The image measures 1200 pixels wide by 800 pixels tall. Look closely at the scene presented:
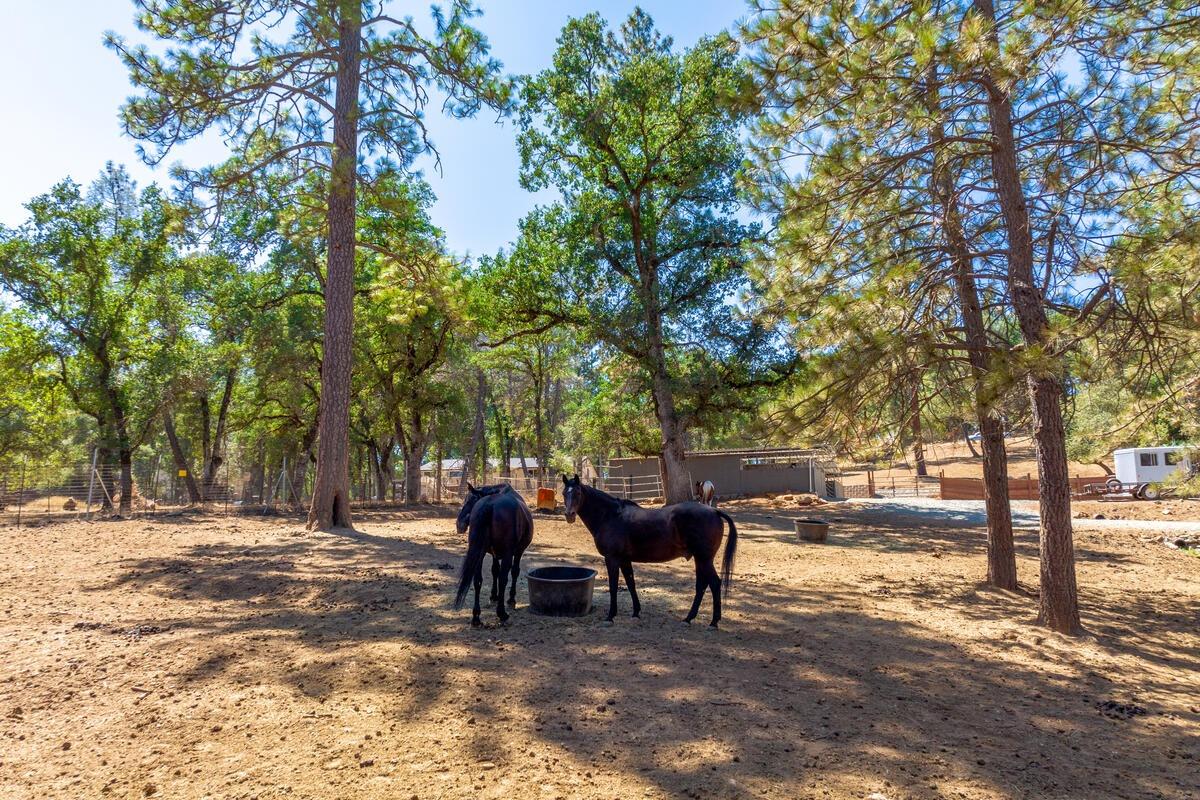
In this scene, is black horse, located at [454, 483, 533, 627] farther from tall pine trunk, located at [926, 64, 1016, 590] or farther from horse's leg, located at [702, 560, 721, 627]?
tall pine trunk, located at [926, 64, 1016, 590]

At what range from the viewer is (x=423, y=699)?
4.33 metres

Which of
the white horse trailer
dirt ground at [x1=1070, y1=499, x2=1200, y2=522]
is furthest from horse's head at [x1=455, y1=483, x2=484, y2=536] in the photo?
the white horse trailer

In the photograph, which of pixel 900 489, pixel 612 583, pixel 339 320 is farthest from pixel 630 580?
pixel 900 489

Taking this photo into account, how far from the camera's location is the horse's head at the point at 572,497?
21.7ft

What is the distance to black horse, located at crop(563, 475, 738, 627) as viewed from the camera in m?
6.61

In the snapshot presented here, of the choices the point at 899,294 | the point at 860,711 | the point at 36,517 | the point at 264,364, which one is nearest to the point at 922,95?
the point at 899,294

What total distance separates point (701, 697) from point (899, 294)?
203 inches

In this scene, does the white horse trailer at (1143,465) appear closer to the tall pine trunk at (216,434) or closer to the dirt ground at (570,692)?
the dirt ground at (570,692)

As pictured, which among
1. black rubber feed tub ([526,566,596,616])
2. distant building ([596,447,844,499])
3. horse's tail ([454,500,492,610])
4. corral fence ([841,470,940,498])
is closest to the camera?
horse's tail ([454,500,492,610])

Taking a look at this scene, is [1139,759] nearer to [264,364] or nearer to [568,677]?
[568,677]

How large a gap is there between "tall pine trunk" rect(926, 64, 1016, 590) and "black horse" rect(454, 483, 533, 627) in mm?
5471

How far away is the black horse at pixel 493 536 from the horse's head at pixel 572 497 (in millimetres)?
595

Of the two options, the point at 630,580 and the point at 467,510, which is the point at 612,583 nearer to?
the point at 630,580

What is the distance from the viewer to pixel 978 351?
7.30 meters
